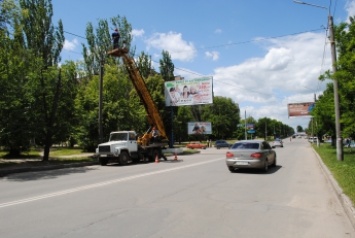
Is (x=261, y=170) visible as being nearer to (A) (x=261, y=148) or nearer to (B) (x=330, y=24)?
(A) (x=261, y=148)

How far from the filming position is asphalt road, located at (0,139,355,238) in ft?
21.5

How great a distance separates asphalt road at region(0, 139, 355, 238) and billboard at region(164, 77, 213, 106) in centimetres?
2789

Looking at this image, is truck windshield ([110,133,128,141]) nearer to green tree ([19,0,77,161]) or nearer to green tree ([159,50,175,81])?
green tree ([19,0,77,161])

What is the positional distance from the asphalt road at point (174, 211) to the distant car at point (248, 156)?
3504 millimetres

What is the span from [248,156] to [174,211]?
29.1 feet

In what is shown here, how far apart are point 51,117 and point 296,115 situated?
5212 cm

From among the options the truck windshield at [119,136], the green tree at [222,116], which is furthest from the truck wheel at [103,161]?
the green tree at [222,116]

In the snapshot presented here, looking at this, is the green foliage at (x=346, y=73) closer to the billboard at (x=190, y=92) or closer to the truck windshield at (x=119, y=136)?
the truck windshield at (x=119, y=136)

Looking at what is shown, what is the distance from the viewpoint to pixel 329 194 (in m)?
10.7

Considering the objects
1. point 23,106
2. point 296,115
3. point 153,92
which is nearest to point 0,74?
point 23,106

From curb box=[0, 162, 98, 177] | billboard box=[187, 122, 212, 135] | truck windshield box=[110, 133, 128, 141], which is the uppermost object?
billboard box=[187, 122, 212, 135]

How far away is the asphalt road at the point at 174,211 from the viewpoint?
6.55m

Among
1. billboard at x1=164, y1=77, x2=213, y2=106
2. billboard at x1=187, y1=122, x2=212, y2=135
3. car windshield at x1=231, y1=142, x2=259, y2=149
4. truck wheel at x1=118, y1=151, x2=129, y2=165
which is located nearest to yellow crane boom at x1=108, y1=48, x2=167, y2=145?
truck wheel at x1=118, y1=151, x2=129, y2=165

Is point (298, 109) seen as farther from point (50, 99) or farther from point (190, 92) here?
point (50, 99)
